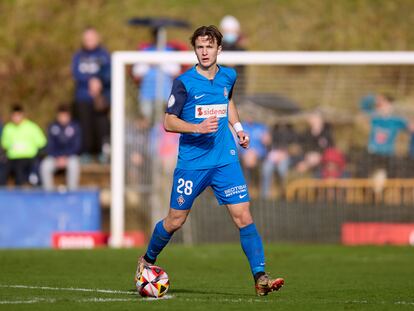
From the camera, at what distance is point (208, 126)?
9.16 m

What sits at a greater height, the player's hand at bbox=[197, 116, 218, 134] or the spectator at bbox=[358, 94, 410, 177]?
the player's hand at bbox=[197, 116, 218, 134]

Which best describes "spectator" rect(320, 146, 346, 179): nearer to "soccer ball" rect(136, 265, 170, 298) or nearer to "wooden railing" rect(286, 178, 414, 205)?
"wooden railing" rect(286, 178, 414, 205)

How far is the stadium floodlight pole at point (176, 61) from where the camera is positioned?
1820cm

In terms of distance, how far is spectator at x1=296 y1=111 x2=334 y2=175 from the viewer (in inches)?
744

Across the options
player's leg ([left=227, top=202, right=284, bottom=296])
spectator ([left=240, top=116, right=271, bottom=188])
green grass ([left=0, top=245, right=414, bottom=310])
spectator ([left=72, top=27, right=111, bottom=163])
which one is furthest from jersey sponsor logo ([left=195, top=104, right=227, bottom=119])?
spectator ([left=72, top=27, right=111, bottom=163])

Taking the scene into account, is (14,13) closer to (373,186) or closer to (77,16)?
(77,16)

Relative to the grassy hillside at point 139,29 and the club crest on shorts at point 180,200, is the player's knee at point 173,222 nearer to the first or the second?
the club crest on shorts at point 180,200

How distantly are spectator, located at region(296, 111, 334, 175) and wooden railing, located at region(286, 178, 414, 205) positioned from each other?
0.41m

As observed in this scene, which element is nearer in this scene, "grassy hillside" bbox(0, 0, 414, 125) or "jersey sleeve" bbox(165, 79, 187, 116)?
"jersey sleeve" bbox(165, 79, 187, 116)

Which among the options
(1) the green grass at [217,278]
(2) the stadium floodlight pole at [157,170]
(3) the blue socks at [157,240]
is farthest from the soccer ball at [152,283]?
(2) the stadium floodlight pole at [157,170]

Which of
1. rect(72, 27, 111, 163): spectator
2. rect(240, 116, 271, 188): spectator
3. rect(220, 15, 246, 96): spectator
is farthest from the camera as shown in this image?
rect(72, 27, 111, 163): spectator

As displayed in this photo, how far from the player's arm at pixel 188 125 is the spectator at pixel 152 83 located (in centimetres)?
970

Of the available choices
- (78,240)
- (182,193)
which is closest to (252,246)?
(182,193)

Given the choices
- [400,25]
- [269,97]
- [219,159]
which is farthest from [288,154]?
[400,25]
